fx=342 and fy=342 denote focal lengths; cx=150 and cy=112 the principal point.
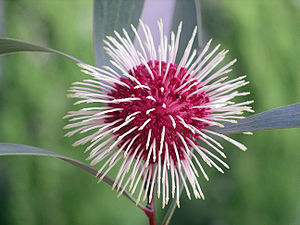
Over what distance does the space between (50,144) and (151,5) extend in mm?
825

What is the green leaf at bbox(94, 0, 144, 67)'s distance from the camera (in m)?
0.48

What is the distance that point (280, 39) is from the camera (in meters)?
1.48

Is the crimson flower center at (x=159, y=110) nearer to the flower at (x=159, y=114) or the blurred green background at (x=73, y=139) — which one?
Result: the flower at (x=159, y=114)

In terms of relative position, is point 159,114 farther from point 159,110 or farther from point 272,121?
point 272,121

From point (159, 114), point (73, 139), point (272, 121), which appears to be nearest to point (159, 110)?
point (159, 114)

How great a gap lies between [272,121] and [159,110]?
0.12 m

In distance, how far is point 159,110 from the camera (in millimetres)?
383

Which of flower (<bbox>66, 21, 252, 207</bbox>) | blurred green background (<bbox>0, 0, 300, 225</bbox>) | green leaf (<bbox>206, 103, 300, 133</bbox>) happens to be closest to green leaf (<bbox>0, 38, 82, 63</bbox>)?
flower (<bbox>66, 21, 252, 207</bbox>)

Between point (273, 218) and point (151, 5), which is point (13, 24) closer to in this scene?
point (151, 5)

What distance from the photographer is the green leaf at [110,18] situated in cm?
48

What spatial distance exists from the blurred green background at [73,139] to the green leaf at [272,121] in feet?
3.69

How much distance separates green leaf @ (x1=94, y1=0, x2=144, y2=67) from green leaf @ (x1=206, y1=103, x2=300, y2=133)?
202mm

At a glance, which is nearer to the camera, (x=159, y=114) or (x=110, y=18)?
(x=159, y=114)

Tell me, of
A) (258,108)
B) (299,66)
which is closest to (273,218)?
(258,108)
